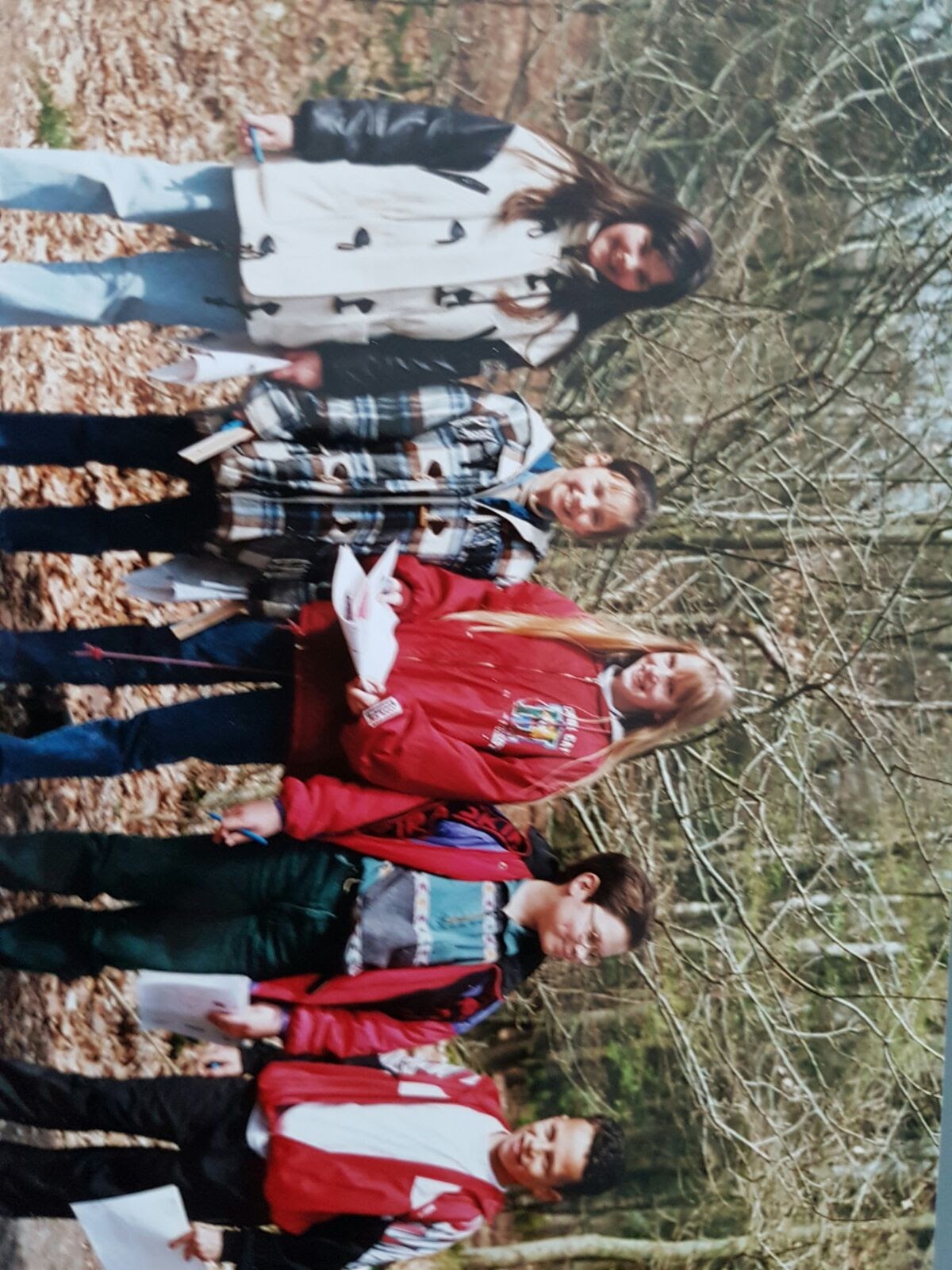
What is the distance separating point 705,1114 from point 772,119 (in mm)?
2473

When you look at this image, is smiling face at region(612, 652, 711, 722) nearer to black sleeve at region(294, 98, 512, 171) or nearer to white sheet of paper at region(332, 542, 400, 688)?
white sheet of paper at region(332, 542, 400, 688)

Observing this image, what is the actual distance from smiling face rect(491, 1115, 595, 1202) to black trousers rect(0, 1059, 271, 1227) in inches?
21.7

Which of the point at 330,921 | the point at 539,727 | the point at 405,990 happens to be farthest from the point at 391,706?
the point at 405,990

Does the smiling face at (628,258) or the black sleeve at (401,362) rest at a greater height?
the smiling face at (628,258)

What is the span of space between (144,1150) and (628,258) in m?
2.32

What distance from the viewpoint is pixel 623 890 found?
2.62m

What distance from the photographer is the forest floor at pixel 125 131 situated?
2.60 metres

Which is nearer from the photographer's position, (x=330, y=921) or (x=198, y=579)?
(x=330, y=921)

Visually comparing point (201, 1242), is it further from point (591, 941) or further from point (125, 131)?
point (125, 131)

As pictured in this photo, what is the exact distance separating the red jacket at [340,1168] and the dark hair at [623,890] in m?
0.55

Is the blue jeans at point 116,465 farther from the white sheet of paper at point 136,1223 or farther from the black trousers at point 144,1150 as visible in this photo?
the white sheet of paper at point 136,1223

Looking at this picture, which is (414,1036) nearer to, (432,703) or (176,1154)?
(176,1154)

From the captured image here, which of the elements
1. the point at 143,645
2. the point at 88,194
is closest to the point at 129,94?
the point at 88,194

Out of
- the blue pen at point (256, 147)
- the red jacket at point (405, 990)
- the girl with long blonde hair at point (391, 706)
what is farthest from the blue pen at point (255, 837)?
the blue pen at point (256, 147)
